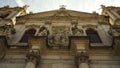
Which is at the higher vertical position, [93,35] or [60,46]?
[93,35]

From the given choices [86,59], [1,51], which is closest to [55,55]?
[86,59]

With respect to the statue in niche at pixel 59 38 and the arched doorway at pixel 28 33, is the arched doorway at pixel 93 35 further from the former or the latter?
the arched doorway at pixel 28 33

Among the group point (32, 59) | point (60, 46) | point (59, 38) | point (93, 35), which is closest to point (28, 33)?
point (59, 38)

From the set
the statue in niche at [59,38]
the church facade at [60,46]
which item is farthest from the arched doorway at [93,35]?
the statue in niche at [59,38]

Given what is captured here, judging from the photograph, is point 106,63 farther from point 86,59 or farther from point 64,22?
point 64,22

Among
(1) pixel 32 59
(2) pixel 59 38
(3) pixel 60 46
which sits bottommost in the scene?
(1) pixel 32 59

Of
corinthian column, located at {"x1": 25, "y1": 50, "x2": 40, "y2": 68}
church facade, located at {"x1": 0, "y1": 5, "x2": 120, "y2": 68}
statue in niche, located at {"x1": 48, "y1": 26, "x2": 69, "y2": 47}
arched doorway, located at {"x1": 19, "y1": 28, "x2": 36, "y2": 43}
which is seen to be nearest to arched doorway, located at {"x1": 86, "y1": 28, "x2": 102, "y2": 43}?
church facade, located at {"x1": 0, "y1": 5, "x2": 120, "y2": 68}

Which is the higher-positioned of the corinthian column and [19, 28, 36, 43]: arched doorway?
[19, 28, 36, 43]: arched doorway

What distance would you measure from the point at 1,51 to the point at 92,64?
5615 mm

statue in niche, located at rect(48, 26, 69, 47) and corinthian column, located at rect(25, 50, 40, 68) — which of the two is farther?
statue in niche, located at rect(48, 26, 69, 47)

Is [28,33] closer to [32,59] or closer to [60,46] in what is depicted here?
[60,46]

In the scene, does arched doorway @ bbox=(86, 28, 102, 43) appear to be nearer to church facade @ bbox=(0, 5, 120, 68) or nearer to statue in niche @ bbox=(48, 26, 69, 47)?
church facade @ bbox=(0, 5, 120, 68)

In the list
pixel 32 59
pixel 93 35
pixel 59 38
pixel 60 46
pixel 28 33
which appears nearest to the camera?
pixel 32 59

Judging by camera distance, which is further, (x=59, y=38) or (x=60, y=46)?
(x=59, y=38)
